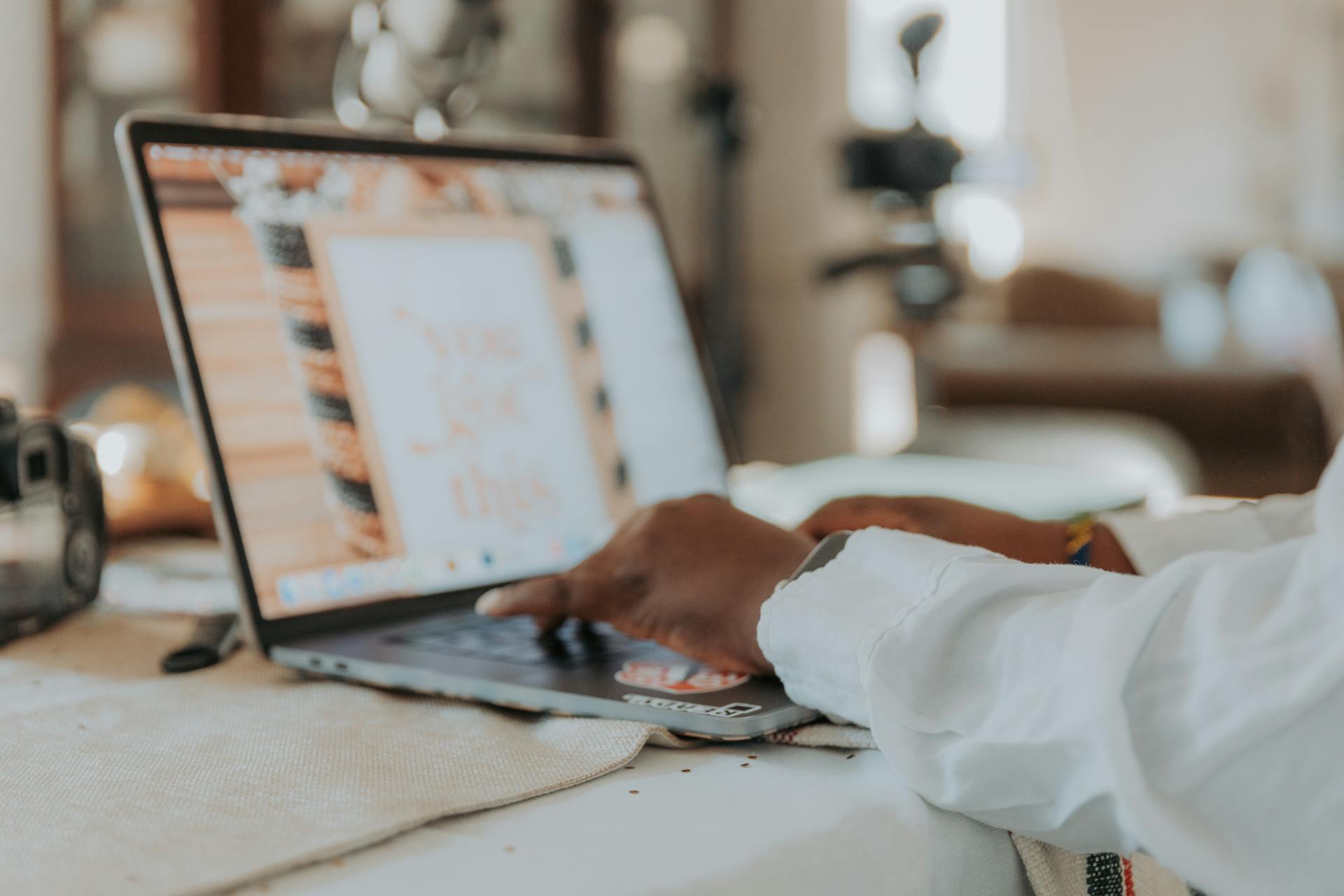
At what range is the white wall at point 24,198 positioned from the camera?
7.14 feet

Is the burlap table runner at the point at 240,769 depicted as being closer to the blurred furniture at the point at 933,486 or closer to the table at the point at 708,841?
the table at the point at 708,841

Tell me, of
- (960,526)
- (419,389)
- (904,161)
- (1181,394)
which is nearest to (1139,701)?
(960,526)

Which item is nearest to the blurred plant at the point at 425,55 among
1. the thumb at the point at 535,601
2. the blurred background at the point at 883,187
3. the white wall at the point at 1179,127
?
the blurred background at the point at 883,187

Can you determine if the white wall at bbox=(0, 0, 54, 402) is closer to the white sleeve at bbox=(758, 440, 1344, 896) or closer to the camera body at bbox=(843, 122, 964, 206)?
the camera body at bbox=(843, 122, 964, 206)

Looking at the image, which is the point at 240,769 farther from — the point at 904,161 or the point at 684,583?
the point at 904,161

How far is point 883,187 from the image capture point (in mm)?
1777

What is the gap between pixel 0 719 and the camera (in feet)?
1.54

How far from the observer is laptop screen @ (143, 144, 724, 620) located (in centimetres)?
61

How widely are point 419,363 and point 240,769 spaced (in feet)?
1.00

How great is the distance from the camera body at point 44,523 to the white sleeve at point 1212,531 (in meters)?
0.52

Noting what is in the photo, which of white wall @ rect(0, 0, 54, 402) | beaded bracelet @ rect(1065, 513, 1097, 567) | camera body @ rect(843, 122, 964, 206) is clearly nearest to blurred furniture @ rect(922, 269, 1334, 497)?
camera body @ rect(843, 122, 964, 206)

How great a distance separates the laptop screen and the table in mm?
256

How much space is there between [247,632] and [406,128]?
25.4 inches

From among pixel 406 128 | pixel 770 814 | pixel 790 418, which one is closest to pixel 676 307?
pixel 406 128
